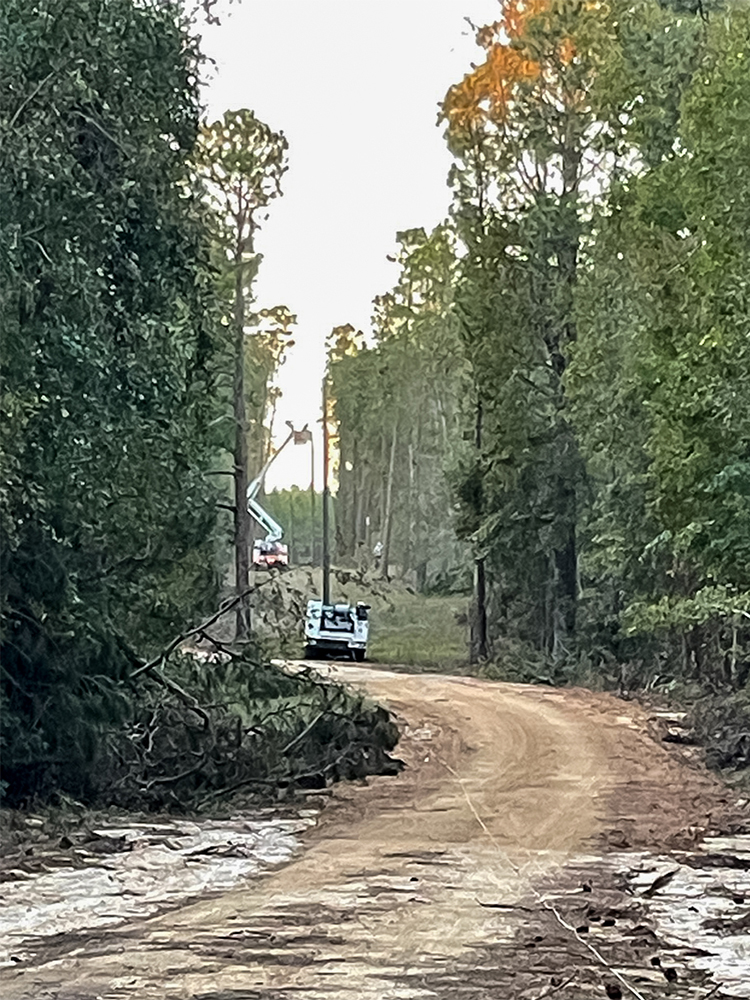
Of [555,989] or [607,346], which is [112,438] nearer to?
[555,989]

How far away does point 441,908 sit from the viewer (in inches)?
362

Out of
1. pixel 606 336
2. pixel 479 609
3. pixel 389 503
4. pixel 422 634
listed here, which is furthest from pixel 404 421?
pixel 606 336

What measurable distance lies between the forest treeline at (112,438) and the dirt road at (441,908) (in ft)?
4.97

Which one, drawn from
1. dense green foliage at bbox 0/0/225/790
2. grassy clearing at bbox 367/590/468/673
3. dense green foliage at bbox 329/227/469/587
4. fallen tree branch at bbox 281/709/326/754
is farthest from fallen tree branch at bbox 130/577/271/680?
dense green foliage at bbox 329/227/469/587

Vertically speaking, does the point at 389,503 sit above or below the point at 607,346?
below

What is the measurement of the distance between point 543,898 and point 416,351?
4156 centimetres

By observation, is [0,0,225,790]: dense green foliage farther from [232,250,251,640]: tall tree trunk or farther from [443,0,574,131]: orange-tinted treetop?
[443,0,574,131]: orange-tinted treetop

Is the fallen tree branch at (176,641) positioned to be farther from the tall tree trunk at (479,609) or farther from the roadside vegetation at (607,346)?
the tall tree trunk at (479,609)

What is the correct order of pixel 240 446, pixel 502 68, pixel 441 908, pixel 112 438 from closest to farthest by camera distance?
pixel 441 908 → pixel 112 438 → pixel 240 446 → pixel 502 68

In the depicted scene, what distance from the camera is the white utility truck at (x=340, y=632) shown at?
32438 mm

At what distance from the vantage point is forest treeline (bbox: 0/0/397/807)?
468 inches

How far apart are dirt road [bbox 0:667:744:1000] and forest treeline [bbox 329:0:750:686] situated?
5.40 meters

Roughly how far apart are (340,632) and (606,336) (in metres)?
10.1

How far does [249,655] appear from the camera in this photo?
16.0 meters
